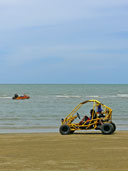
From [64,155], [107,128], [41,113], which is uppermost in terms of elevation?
[41,113]

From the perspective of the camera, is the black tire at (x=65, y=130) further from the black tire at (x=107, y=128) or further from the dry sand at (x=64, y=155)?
the dry sand at (x=64, y=155)

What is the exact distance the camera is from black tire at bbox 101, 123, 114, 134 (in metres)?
15.4

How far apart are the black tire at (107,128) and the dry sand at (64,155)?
247cm

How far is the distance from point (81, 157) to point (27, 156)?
1.52 meters

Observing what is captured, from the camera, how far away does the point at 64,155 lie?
391 inches

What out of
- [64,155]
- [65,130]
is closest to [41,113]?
[65,130]

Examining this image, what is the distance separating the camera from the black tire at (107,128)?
15375 millimetres

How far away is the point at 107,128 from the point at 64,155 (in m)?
5.85

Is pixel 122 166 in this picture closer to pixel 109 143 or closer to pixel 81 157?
pixel 81 157

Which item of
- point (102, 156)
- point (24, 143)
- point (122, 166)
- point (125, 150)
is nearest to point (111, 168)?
point (122, 166)

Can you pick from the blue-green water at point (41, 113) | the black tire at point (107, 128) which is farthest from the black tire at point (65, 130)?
the blue-green water at point (41, 113)

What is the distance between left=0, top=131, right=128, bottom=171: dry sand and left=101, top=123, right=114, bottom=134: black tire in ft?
8.09

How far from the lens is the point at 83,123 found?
616 inches

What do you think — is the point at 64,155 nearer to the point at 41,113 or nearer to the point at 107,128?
the point at 107,128
